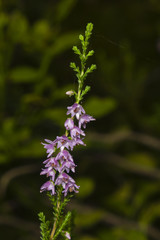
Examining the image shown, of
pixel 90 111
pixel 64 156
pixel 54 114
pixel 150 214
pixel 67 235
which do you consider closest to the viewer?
pixel 64 156

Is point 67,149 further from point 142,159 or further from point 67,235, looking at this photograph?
point 142,159

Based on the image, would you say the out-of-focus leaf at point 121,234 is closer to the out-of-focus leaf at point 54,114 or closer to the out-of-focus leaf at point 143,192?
the out-of-focus leaf at point 143,192

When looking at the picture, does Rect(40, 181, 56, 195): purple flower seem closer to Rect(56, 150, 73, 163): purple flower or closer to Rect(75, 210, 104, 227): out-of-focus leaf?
Rect(56, 150, 73, 163): purple flower

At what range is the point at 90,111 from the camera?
11.2 feet

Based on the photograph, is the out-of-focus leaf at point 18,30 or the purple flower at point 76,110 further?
the out-of-focus leaf at point 18,30

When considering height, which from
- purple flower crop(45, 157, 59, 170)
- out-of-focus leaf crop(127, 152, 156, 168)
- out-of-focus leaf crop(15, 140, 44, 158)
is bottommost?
purple flower crop(45, 157, 59, 170)

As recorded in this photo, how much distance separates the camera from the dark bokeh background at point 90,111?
3.25m

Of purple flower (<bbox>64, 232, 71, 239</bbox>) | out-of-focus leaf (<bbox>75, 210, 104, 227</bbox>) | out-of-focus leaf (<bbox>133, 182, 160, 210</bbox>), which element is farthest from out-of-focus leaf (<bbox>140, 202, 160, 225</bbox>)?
purple flower (<bbox>64, 232, 71, 239</bbox>)

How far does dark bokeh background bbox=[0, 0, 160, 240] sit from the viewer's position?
325cm

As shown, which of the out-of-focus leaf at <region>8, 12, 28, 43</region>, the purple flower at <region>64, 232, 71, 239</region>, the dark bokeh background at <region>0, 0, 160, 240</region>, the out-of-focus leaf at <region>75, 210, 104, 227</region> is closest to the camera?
the purple flower at <region>64, 232, 71, 239</region>

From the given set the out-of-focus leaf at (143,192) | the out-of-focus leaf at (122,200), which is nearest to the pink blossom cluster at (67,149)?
the out-of-focus leaf at (122,200)

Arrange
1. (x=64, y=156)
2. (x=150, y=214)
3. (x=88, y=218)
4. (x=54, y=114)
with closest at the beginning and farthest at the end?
(x=64, y=156) < (x=54, y=114) < (x=88, y=218) < (x=150, y=214)

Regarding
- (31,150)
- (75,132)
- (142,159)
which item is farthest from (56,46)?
(75,132)

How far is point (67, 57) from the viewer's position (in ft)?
15.2
